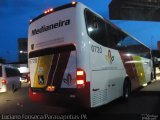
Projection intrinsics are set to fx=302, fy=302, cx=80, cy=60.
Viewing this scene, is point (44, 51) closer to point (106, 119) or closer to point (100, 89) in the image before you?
point (100, 89)

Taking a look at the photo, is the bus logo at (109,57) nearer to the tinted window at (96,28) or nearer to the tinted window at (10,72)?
the tinted window at (96,28)

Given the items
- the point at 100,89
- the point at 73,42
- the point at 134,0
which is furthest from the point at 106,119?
the point at 134,0

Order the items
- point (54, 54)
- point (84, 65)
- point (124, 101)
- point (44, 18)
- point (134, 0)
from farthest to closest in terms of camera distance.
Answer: point (134, 0) < point (124, 101) < point (44, 18) < point (54, 54) < point (84, 65)

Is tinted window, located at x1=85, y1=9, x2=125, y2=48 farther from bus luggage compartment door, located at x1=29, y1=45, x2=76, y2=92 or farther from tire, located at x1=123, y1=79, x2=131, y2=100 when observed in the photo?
tire, located at x1=123, y1=79, x2=131, y2=100

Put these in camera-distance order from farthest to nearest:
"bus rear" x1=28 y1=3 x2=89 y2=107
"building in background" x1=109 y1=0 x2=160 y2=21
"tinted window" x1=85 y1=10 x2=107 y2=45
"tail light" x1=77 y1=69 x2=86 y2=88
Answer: "building in background" x1=109 y1=0 x2=160 y2=21
"tinted window" x1=85 y1=10 x2=107 y2=45
"bus rear" x1=28 y1=3 x2=89 y2=107
"tail light" x1=77 y1=69 x2=86 y2=88

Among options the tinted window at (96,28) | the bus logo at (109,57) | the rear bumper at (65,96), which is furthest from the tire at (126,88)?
the rear bumper at (65,96)

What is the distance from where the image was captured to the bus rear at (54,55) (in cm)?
898

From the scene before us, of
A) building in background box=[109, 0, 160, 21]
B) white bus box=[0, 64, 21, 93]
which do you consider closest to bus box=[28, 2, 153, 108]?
white bus box=[0, 64, 21, 93]

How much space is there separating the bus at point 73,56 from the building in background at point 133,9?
9.67 m

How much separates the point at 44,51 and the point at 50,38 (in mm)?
510

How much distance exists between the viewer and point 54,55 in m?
9.55

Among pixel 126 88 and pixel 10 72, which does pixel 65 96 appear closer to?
pixel 126 88

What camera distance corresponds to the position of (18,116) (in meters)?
10.1

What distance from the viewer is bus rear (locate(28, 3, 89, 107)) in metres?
8.98
